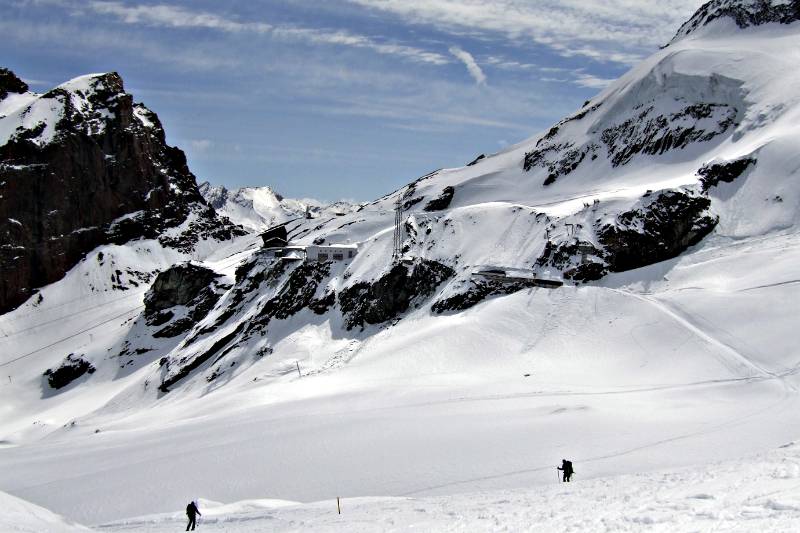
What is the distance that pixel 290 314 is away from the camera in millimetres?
79250

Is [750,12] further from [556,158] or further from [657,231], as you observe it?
[657,231]

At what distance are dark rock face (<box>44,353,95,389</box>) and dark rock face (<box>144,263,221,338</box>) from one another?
1080cm

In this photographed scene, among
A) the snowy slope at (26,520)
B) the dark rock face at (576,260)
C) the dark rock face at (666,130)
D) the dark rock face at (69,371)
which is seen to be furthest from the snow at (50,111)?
the snowy slope at (26,520)

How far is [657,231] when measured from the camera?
63.6m

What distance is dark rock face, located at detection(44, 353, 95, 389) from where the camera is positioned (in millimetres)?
104125

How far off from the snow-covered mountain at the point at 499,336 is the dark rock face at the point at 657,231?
20cm

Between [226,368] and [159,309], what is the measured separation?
3873 cm

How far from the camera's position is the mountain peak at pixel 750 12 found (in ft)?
327

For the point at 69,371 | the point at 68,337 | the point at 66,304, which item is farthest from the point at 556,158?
the point at 66,304

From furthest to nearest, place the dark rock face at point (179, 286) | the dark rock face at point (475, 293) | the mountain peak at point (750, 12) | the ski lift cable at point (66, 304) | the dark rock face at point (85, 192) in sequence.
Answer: the dark rock face at point (85, 192), the ski lift cable at point (66, 304), the dark rock face at point (179, 286), the mountain peak at point (750, 12), the dark rock face at point (475, 293)

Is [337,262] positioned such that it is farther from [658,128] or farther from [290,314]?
[658,128]

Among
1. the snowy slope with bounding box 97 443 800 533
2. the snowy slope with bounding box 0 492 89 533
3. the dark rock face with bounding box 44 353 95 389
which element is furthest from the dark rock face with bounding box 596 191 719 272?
the dark rock face with bounding box 44 353 95 389

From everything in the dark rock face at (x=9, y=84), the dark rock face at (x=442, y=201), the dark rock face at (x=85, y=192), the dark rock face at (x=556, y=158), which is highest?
the dark rock face at (x=9, y=84)

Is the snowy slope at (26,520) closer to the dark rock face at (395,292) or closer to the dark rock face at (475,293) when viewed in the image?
the dark rock face at (475,293)
